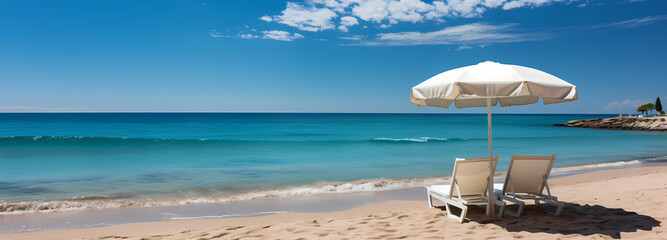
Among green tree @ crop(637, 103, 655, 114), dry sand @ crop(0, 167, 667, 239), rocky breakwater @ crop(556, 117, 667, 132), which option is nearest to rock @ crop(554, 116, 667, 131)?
rocky breakwater @ crop(556, 117, 667, 132)

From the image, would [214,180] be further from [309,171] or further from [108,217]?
[108,217]

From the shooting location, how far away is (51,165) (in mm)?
13203

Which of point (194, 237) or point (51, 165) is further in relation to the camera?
point (51, 165)

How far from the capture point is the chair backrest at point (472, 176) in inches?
194

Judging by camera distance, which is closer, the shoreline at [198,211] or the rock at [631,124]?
the shoreline at [198,211]

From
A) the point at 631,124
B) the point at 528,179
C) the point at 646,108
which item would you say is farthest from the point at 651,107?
the point at 528,179

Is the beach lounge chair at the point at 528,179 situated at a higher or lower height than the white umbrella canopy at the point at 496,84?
lower

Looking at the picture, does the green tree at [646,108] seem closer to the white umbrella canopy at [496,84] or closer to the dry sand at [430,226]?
the dry sand at [430,226]

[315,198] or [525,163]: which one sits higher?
[525,163]

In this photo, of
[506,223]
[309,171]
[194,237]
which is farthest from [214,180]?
[506,223]

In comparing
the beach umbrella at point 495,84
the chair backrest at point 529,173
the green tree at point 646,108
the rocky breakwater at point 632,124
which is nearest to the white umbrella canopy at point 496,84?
the beach umbrella at point 495,84

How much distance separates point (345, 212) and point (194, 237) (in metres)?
2.50

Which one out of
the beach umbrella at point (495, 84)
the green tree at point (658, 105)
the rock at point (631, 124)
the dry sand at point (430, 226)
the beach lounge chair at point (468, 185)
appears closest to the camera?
the beach umbrella at point (495, 84)

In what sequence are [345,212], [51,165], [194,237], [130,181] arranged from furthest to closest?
[51,165], [130,181], [345,212], [194,237]
